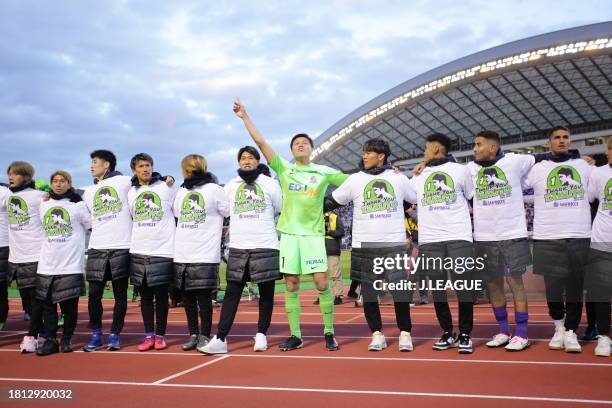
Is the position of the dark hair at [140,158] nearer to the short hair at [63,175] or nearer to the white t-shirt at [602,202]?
the short hair at [63,175]

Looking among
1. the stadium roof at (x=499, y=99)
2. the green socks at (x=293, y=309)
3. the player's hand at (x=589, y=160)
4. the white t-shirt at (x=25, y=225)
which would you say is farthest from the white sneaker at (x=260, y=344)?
the stadium roof at (x=499, y=99)

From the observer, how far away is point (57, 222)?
5758 mm

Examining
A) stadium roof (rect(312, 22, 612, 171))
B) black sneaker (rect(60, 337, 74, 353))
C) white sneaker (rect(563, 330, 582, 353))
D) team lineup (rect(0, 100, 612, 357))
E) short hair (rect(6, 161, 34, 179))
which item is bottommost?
black sneaker (rect(60, 337, 74, 353))

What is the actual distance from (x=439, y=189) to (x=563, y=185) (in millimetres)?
1151

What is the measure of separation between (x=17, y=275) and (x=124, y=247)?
135cm

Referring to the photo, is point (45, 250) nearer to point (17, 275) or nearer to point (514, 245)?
point (17, 275)

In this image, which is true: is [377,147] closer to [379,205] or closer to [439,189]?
[379,205]

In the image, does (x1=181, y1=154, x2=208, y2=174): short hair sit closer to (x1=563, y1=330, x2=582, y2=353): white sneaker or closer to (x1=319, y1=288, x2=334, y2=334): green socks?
(x1=319, y1=288, x2=334, y2=334): green socks

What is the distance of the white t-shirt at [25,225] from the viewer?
6027 millimetres

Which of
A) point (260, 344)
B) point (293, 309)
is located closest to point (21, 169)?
point (260, 344)

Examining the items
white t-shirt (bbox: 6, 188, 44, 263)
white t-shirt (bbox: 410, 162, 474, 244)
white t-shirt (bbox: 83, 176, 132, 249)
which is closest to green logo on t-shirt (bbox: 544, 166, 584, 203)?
white t-shirt (bbox: 410, 162, 474, 244)

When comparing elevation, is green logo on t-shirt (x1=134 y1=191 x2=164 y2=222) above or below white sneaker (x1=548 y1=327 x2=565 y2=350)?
above

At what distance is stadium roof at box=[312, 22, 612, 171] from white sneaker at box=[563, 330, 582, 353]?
1252 inches

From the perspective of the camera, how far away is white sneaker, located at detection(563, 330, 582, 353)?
193 inches
